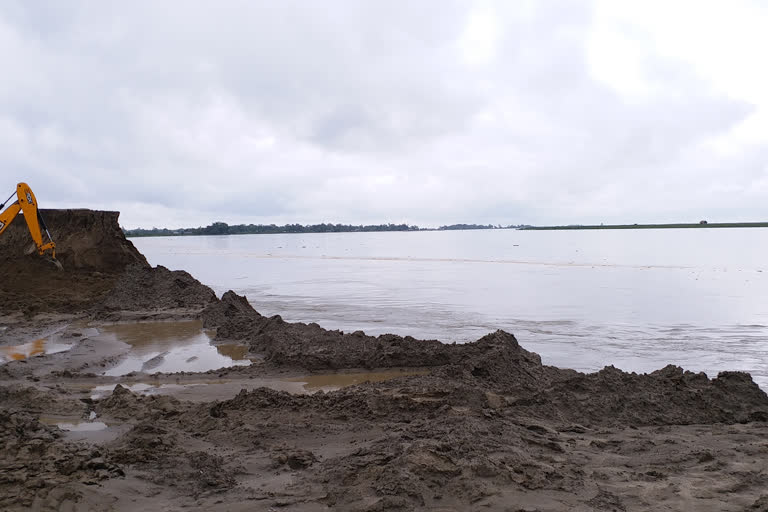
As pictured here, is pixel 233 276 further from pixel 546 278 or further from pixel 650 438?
pixel 650 438

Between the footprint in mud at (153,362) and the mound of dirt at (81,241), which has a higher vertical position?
the mound of dirt at (81,241)

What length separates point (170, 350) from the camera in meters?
9.54

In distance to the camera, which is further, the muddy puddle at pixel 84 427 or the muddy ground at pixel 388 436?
the muddy puddle at pixel 84 427

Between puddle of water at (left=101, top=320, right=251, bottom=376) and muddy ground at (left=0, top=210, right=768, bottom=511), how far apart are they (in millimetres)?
513

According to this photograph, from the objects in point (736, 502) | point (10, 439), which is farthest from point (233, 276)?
point (736, 502)

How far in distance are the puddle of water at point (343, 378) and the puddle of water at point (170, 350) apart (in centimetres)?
155

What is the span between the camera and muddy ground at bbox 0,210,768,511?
3387mm

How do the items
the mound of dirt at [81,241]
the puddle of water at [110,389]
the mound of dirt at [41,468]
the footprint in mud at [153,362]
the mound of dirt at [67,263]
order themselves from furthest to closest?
1. the mound of dirt at [81,241]
2. the mound of dirt at [67,263]
3. the footprint in mud at [153,362]
4. the puddle of water at [110,389]
5. the mound of dirt at [41,468]

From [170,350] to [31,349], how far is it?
259 cm

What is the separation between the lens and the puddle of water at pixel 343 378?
7.32m

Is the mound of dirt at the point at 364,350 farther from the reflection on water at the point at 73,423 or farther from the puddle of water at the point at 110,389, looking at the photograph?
the reflection on water at the point at 73,423

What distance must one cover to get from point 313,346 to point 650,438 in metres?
5.34

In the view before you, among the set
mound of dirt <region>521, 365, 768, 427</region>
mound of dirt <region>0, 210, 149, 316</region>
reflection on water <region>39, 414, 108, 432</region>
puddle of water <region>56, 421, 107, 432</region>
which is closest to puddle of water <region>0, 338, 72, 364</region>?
mound of dirt <region>0, 210, 149, 316</region>

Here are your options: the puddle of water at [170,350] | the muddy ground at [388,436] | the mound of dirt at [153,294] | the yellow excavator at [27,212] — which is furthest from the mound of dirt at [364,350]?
the yellow excavator at [27,212]
